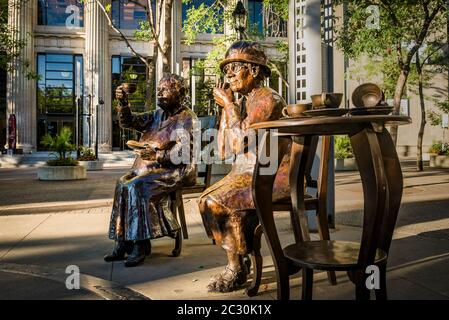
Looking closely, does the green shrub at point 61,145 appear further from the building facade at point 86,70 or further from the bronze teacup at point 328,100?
the bronze teacup at point 328,100

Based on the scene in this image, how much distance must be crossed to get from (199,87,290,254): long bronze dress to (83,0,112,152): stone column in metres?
28.2

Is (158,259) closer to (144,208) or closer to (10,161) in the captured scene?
(144,208)

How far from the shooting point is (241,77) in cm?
346

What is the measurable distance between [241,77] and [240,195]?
0.93m

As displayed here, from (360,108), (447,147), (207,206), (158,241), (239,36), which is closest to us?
(360,108)

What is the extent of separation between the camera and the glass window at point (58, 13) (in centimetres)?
3278

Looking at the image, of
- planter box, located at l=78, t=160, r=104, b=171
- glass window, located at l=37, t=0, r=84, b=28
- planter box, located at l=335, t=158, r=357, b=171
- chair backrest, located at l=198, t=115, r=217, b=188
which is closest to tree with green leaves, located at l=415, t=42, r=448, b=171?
planter box, located at l=335, t=158, r=357, b=171

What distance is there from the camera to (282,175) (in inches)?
134

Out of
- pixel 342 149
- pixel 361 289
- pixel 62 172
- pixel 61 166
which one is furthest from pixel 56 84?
pixel 361 289

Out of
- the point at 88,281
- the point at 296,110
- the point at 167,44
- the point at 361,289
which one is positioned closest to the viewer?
the point at 361,289

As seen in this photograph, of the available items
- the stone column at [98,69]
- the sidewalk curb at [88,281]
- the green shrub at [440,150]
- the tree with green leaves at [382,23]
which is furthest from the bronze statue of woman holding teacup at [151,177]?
the stone column at [98,69]
